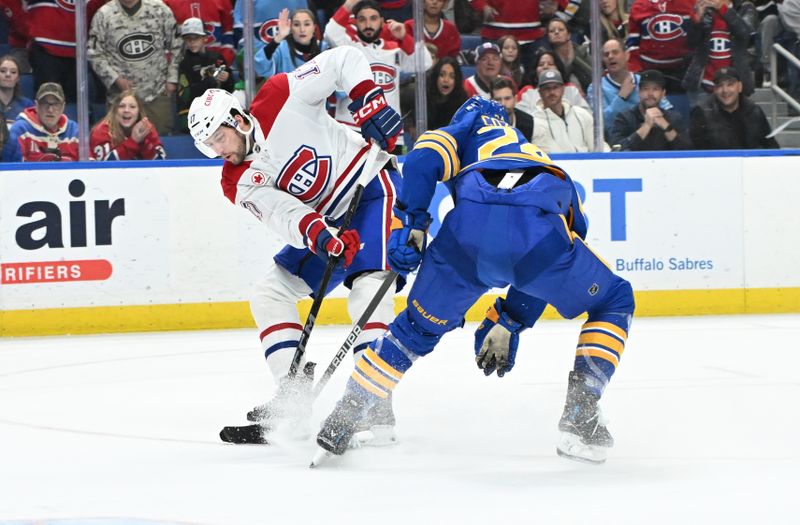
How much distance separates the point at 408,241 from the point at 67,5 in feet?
13.1

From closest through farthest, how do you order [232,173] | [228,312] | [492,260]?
[492,260], [232,173], [228,312]

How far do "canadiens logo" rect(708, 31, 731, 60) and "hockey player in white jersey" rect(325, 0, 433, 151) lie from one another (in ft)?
5.77

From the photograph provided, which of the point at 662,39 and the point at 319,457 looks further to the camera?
the point at 662,39

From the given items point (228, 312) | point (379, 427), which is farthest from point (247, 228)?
point (379, 427)

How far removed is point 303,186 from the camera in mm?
3844

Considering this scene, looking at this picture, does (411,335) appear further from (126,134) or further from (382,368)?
(126,134)

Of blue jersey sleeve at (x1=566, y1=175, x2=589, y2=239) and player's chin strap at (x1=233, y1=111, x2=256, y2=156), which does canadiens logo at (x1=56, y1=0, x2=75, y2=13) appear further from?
blue jersey sleeve at (x1=566, y1=175, x2=589, y2=239)

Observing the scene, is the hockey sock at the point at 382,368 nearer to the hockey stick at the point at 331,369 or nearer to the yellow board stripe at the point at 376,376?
the yellow board stripe at the point at 376,376

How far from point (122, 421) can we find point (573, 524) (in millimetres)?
2015

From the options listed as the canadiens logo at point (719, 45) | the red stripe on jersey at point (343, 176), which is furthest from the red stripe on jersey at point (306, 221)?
the canadiens logo at point (719, 45)

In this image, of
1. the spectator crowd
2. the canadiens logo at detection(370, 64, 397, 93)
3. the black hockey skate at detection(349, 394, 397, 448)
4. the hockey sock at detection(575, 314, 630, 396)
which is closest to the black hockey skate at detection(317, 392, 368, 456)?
the black hockey skate at detection(349, 394, 397, 448)

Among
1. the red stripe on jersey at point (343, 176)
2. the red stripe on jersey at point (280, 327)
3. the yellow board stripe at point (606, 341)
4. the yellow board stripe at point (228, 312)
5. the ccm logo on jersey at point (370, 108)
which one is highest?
the ccm logo on jersey at point (370, 108)

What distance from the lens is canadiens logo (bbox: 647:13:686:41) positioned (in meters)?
6.99

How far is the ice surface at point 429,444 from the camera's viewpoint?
2.76 metres
